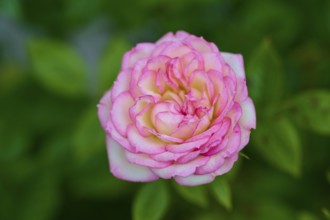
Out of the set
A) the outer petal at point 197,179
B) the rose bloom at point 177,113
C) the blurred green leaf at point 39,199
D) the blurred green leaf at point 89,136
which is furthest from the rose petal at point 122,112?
the blurred green leaf at point 39,199

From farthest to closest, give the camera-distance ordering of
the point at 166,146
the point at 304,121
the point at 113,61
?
the point at 113,61, the point at 304,121, the point at 166,146

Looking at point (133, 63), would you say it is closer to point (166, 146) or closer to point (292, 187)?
point (166, 146)

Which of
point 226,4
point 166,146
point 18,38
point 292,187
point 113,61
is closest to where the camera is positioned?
point 166,146

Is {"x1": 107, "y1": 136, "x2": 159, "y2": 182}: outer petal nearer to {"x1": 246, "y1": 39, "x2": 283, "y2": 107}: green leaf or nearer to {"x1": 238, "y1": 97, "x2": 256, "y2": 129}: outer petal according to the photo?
{"x1": 238, "y1": 97, "x2": 256, "y2": 129}: outer petal

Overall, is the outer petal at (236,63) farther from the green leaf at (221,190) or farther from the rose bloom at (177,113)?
the green leaf at (221,190)

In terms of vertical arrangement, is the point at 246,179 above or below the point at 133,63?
below

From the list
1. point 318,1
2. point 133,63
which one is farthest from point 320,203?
point 133,63
